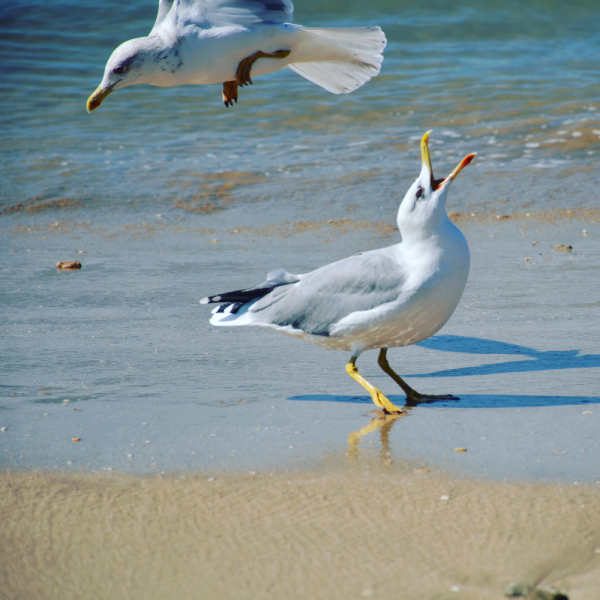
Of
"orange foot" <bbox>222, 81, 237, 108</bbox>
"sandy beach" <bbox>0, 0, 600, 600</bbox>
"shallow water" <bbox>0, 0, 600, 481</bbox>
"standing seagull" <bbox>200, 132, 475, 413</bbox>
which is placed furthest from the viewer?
"orange foot" <bbox>222, 81, 237, 108</bbox>

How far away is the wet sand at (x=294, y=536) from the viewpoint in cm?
185

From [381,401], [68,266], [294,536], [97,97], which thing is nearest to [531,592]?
[294,536]

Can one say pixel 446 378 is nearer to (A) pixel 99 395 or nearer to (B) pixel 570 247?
(A) pixel 99 395

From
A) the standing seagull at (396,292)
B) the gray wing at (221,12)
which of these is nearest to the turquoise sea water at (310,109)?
the gray wing at (221,12)

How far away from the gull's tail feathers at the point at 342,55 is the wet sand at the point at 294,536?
7.49 feet

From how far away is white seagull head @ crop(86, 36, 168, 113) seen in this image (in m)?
3.42

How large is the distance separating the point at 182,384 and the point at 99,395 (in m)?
0.36

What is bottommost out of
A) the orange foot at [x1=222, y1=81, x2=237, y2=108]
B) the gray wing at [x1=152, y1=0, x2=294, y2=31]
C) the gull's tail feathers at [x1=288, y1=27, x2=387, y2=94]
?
the orange foot at [x1=222, y1=81, x2=237, y2=108]

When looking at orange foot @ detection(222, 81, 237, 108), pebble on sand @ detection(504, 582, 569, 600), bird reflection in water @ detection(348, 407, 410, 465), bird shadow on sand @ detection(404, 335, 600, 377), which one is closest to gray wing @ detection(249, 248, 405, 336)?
bird reflection in water @ detection(348, 407, 410, 465)

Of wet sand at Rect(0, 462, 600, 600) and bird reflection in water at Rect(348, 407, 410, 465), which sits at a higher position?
wet sand at Rect(0, 462, 600, 600)

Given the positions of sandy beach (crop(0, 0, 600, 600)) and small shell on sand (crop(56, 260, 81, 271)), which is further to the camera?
small shell on sand (crop(56, 260, 81, 271))

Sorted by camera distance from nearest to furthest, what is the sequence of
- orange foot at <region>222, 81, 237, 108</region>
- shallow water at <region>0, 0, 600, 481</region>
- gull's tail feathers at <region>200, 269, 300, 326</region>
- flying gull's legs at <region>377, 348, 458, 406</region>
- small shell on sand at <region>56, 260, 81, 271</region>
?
shallow water at <region>0, 0, 600, 481</region>, flying gull's legs at <region>377, 348, 458, 406</region>, gull's tail feathers at <region>200, 269, 300, 326</region>, orange foot at <region>222, 81, 237, 108</region>, small shell on sand at <region>56, 260, 81, 271</region>

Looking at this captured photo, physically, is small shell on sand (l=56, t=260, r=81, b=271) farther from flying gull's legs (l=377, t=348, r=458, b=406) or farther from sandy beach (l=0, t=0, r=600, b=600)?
flying gull's legs (l=377, t=348, r=458, b=406)

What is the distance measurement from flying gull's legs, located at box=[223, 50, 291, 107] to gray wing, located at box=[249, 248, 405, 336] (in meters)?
1.00
